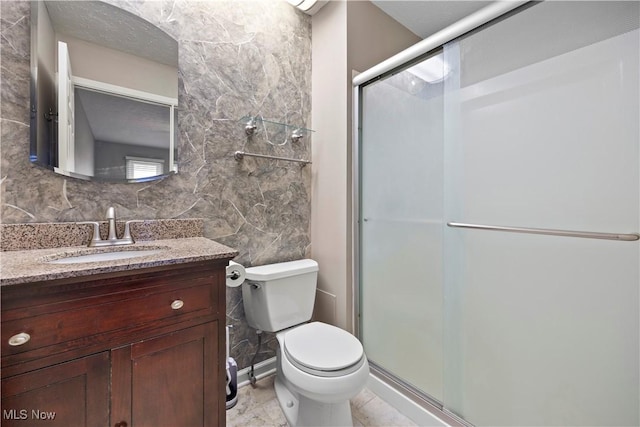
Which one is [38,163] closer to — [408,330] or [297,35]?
[297,35]

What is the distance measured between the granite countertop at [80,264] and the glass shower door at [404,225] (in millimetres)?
951

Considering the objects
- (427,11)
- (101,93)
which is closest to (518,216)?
(427,11)

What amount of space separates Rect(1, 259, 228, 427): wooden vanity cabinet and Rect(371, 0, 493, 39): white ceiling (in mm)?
1941

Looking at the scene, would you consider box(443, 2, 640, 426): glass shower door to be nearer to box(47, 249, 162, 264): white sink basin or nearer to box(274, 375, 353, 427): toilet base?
box(274, 375, 353, 427): toilet base

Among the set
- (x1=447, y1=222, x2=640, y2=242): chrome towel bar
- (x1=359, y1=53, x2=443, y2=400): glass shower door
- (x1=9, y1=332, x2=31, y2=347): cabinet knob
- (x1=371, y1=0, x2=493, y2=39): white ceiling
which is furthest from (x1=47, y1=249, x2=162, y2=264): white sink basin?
(x1=371, y1=0, x2=493, y2=39): white ceiling

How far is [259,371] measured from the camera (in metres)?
1.77

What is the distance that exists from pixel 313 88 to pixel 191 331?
5.58 ft

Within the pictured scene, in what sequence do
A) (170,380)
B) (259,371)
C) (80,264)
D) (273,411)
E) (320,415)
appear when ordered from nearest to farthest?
(80,264) < (170,380) < (320,415) < (273,411) < (259,371)

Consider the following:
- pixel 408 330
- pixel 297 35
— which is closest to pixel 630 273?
pixel 408 330

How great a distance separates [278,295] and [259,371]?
60 centimetres

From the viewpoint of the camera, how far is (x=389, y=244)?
1624 mm

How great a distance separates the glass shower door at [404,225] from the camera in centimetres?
141

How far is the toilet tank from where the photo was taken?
1539 millimetres
